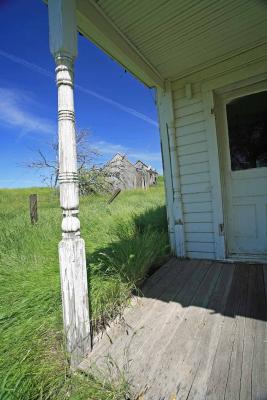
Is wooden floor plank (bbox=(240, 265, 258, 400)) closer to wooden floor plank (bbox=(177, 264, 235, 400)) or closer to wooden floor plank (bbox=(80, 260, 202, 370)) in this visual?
wooden floor plank (bbox=(177, 264, 235, 400))

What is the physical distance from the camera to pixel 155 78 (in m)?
3.63

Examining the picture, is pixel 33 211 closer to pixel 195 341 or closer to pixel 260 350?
pixel 195 341

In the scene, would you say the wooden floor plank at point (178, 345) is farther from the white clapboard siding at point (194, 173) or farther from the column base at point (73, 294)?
the white clapboard siding at point (194, 173)

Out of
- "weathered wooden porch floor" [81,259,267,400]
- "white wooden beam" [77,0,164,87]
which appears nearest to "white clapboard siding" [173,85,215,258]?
"white wooden beam" [77,0,164,87]

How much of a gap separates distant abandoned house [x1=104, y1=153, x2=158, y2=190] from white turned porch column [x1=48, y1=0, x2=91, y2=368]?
16.8 metres

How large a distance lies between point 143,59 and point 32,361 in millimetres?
3326

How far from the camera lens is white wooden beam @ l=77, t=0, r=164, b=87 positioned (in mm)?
2324

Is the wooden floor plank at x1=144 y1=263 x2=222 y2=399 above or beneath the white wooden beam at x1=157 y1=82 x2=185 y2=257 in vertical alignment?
beneath

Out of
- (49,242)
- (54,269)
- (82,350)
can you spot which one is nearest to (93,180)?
(49,242)

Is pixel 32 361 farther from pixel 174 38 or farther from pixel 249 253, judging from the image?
pixel 174 38

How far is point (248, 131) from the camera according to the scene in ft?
11.5

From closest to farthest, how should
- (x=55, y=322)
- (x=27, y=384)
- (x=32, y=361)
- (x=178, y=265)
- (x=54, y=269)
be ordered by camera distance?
(x=27, y=384), (x=32, y=361), (x=55, y=322), (x=54, y=269), (x=178, y=265)

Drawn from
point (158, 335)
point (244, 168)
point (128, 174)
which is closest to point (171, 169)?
point (244, 168)

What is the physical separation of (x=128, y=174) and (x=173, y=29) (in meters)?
25.8
